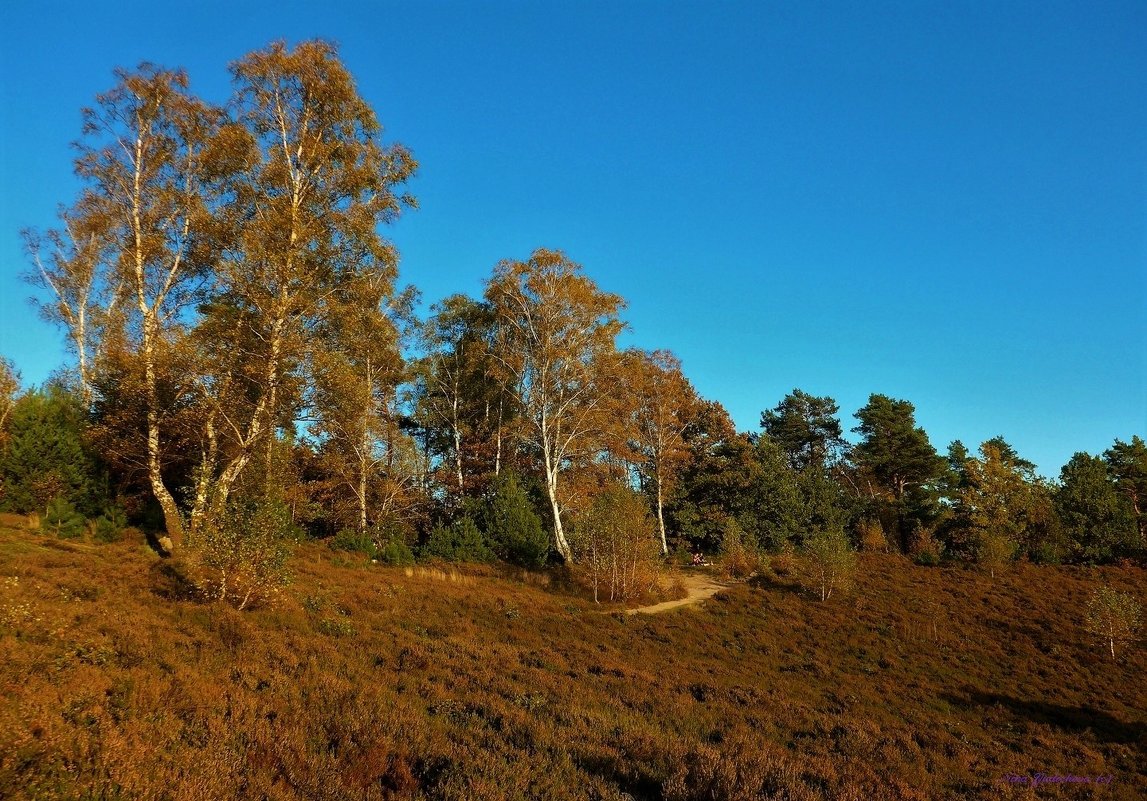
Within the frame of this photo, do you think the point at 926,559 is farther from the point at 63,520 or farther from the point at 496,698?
the point at 63,520

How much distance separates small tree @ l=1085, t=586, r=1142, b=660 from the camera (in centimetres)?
2072

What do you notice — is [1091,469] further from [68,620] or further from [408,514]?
[68,620]

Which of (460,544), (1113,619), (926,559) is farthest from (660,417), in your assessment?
(1113,619)

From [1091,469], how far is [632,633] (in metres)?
40.5

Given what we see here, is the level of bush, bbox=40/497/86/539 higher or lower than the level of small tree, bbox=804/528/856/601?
higher

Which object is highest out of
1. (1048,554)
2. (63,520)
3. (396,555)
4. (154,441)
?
(154,441)

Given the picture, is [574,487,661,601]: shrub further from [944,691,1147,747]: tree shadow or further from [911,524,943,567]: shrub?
[911,524,943,567]: shrub

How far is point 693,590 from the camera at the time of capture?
28500 mm

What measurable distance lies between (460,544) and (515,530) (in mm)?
2907

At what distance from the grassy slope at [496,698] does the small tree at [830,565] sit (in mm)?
4879

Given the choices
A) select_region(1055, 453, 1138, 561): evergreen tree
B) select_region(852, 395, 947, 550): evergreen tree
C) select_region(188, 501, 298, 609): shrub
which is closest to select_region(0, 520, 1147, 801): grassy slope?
select_region(188, 501, 298, 609): shrub

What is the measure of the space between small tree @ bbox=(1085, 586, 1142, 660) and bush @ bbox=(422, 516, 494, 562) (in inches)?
1004

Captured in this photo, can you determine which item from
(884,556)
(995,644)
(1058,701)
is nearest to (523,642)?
(1058,701)

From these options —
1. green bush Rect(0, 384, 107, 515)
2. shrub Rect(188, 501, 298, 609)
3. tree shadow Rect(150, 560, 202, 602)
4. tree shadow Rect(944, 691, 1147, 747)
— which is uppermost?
green bush Rect(0, 384, 107, 515)
